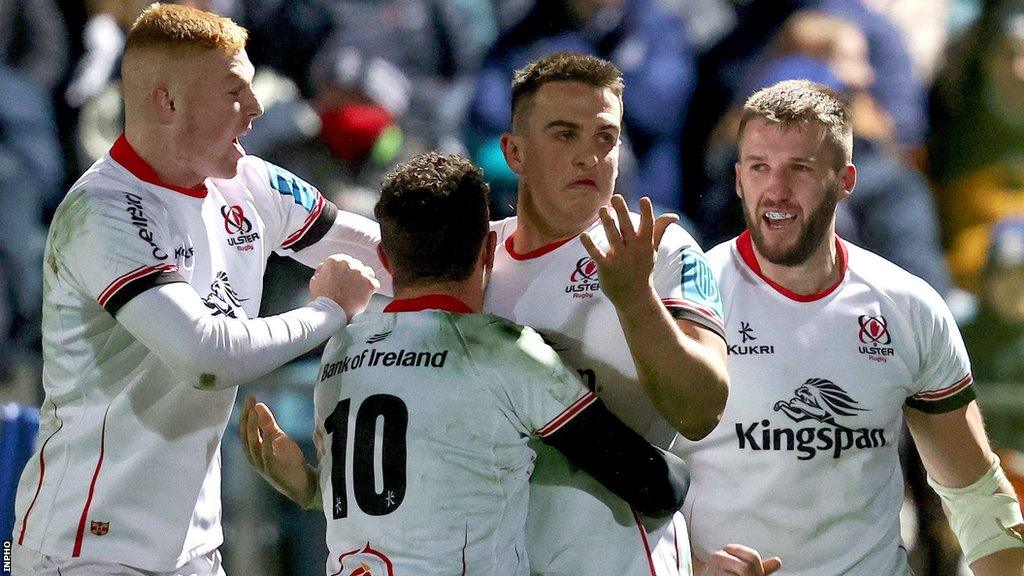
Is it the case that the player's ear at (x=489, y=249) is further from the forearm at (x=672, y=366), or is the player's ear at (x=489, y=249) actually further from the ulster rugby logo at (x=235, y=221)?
the ulster rugby logo at (x=235, y=221)

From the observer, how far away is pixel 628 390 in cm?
330

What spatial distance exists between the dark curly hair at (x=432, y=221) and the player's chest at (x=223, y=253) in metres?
0.51

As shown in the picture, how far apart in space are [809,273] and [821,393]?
1.15 feet

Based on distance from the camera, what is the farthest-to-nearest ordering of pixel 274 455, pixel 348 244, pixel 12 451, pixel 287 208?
pixel 12 451
pixel 348 244
pixel 287 208
pixel 274 455

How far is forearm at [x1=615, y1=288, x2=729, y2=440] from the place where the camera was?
2977 millimetres

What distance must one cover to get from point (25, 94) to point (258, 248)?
3.23 m

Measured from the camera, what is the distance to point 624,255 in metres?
2.96

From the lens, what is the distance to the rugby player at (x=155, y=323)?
323 centimetres

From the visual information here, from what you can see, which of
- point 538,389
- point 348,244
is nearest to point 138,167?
point 348,244

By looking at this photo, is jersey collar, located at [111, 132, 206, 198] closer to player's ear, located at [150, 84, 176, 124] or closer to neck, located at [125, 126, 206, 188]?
neck, located at [125, 126, 206, 188]

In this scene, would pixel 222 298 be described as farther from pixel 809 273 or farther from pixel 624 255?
pixel 809 273

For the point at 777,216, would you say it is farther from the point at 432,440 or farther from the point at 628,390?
the point at 432,440

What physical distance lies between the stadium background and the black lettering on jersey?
7.77ft

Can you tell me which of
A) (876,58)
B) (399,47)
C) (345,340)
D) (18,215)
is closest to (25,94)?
(18,215)
